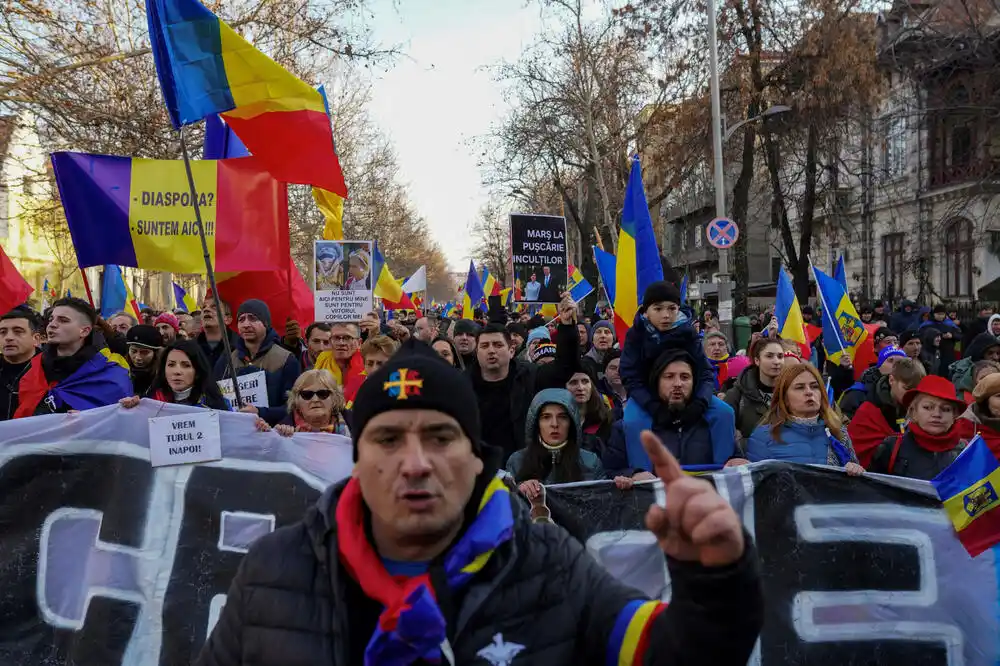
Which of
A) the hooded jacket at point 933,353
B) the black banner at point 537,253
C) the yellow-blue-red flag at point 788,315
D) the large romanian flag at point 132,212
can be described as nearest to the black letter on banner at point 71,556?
the large romanian flag at point 132,212

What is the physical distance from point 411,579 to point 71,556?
3.06 m

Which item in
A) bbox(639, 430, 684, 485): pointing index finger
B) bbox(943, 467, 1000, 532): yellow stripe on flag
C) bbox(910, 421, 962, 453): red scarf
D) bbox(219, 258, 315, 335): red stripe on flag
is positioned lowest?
bbox(943, 467, 1000, 532): yellow stripe on flag

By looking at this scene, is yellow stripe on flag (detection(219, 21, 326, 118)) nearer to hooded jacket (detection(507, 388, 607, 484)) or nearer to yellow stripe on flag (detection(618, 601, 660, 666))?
hooded jacket (detection(507, 388, 607, 484))

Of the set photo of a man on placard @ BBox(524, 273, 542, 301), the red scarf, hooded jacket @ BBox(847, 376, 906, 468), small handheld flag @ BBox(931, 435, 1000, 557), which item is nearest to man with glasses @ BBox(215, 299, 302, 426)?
hooded jacket @ BBox(847, 376, 906, 468)

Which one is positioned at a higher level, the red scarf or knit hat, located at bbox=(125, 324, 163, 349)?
knit hat, located at bbox=(125, 324, 163, 349)

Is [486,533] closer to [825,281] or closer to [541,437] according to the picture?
[541,437]

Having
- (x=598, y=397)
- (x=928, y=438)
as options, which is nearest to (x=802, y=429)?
(x=928, y=438)

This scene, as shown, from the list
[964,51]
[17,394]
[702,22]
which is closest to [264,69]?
[17,394]

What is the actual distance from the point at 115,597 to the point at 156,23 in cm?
322

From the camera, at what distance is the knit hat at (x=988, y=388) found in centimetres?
482

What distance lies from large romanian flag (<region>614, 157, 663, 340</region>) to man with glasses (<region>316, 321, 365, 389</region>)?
2299 mm

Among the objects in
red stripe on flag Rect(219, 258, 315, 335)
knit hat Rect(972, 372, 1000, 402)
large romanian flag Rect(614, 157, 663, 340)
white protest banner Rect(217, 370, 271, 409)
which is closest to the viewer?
Answer: knit hat Rect(972, 372, 1000, 402)

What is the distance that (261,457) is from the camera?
4293 mm

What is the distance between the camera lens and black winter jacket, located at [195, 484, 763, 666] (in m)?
1.62
